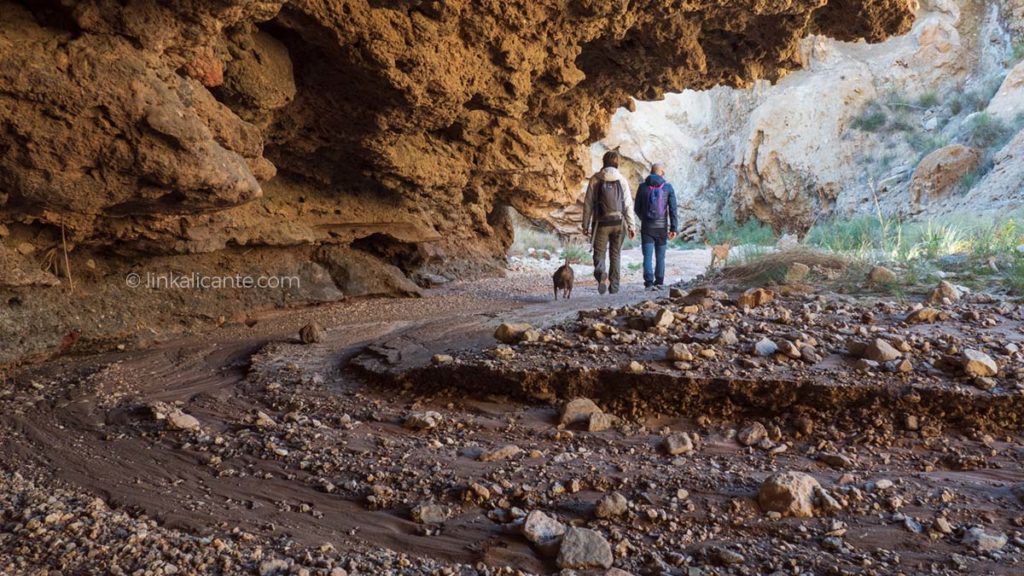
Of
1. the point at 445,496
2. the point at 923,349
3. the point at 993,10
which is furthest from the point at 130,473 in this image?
the point at 993,10

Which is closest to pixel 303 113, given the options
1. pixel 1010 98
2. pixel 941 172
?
pixel 941 172

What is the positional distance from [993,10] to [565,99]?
54.9ft

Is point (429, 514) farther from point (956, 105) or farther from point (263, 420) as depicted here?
Result: point (956, 105)

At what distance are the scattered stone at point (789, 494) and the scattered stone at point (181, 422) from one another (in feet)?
9.91

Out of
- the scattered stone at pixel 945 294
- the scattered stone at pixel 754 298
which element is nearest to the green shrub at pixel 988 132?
the scattered stone at pixel 945 294

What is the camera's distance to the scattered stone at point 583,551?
230 cm

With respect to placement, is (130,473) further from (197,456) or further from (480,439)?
(480,439)

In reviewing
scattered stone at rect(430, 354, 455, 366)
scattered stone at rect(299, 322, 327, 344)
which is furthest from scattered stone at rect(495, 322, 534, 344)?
scattered stone at rect(299, 322, 327, 344)

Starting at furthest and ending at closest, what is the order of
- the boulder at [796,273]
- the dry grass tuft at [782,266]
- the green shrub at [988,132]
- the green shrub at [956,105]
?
the green shrub at [956,105] → the green shrub at [988,132] → the dry grass tuft at [782,266] → the boulder at [796,273]

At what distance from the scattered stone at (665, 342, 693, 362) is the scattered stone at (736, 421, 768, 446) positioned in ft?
1.93

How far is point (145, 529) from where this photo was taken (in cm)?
251

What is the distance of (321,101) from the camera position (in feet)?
21.1

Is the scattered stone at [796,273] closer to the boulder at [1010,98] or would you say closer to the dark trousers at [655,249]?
the dark trousers at [655,249]

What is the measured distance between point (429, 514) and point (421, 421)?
1.00 metres
